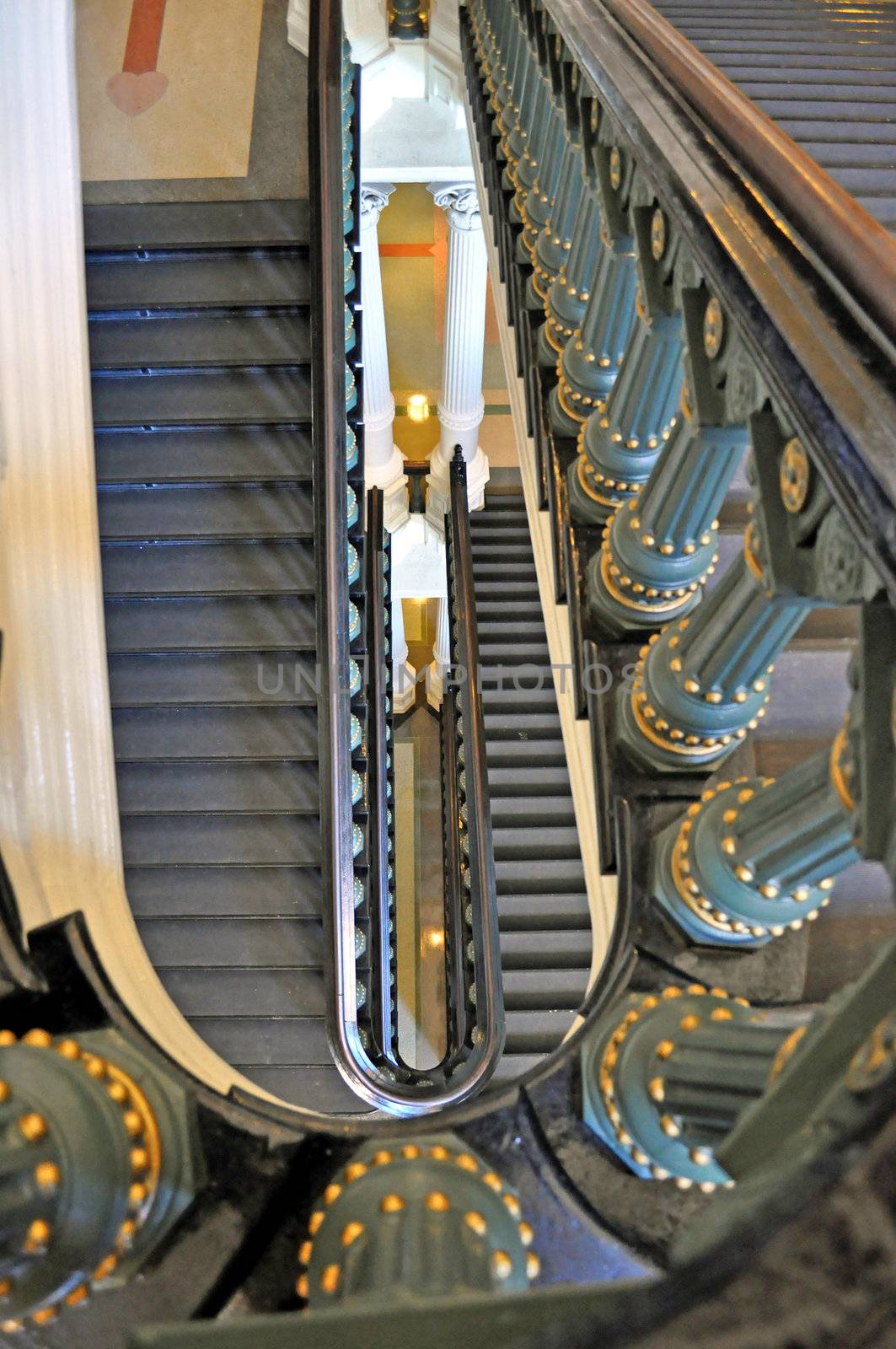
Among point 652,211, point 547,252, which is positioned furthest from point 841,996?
point 547,252

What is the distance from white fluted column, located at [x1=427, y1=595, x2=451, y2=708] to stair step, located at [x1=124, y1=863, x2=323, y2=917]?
5790mm

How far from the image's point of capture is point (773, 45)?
3289 mm

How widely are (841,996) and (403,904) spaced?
8.12 meters

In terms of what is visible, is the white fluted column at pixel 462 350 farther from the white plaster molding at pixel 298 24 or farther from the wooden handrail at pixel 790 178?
the wooden handrail at pixel 790 178

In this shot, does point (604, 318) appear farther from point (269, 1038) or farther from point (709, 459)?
point (269, 1038)

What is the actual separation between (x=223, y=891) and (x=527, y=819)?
2549 mm

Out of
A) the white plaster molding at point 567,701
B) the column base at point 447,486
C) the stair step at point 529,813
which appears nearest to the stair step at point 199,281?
the white plaster molding at point 567,701

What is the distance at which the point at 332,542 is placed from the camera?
121 inches

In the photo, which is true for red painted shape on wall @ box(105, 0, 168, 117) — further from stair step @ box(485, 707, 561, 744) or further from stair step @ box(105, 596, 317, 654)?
stair step @ box(485, 707, 561, 744)

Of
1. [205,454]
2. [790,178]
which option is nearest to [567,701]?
[790,178]

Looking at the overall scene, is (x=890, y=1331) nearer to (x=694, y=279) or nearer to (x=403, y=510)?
(x=694, y=279)

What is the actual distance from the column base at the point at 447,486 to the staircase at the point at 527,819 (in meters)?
0.37

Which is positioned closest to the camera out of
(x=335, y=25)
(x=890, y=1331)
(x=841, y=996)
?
(x=890, y=1331)

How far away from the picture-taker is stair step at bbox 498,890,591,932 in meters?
5.12
